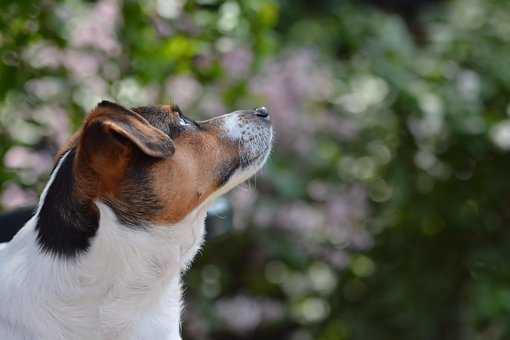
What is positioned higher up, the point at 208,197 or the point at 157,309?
the point at 208,197

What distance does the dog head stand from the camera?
2.24 meters

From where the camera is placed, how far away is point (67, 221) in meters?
2.35

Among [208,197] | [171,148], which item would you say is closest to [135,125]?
[171,148]

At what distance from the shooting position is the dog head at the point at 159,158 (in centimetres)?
224

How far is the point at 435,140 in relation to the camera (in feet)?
14.3

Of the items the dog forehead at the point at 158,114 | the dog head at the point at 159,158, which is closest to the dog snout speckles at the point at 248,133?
the dog head at the point at 159,158

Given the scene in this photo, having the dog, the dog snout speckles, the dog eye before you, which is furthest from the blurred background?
the dog

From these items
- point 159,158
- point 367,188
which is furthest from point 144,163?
point 367,188

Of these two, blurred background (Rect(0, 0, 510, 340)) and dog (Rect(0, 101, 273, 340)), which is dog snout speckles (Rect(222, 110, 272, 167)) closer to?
dog (Rect(0, 101, 273, 340))

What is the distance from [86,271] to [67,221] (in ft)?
0.38

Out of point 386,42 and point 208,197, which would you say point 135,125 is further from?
point 386,42

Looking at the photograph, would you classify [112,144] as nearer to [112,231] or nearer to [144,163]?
[144,163]

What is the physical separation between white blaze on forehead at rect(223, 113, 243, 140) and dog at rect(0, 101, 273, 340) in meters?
0.07

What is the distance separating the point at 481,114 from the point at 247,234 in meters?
1.03
